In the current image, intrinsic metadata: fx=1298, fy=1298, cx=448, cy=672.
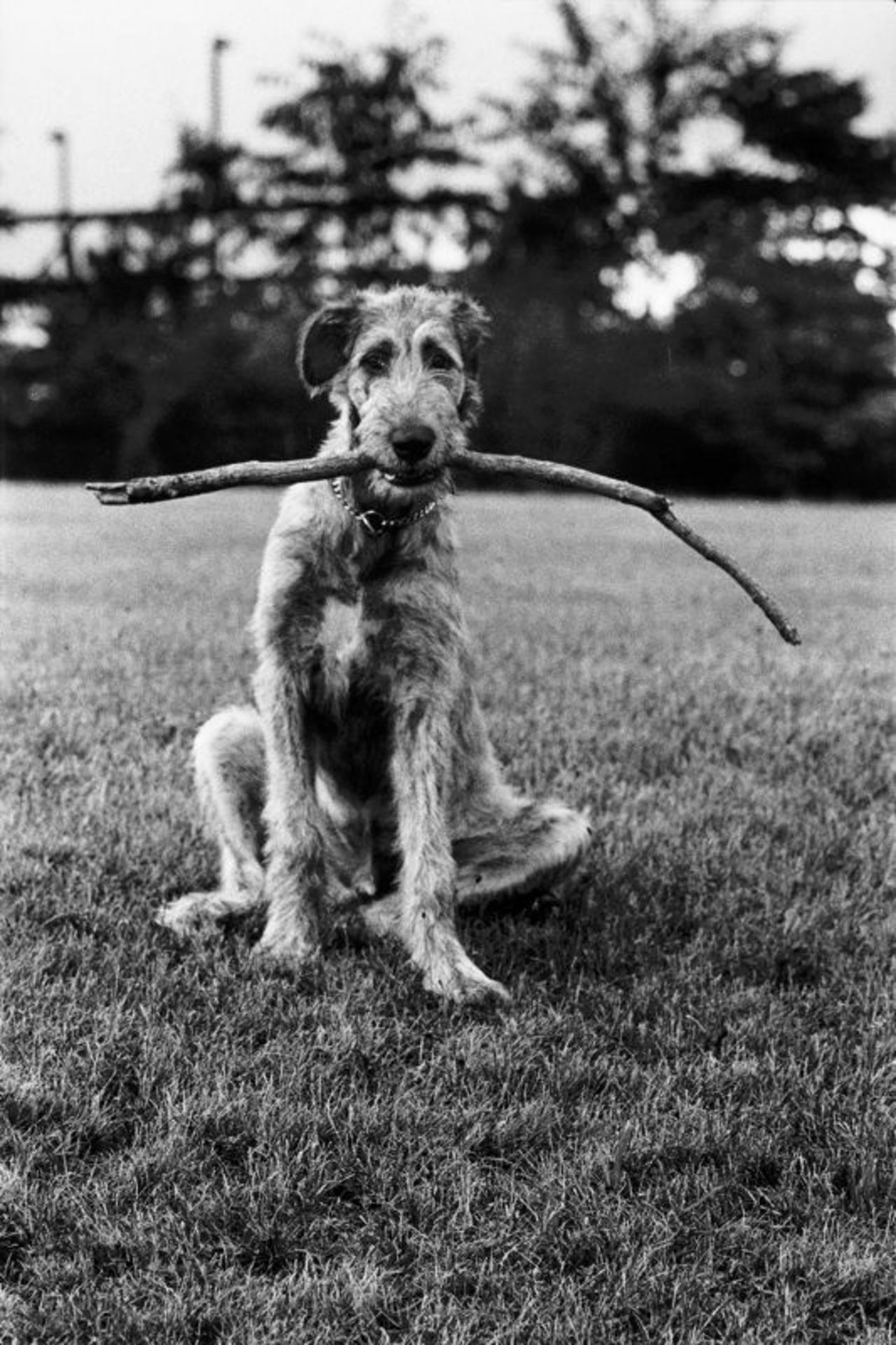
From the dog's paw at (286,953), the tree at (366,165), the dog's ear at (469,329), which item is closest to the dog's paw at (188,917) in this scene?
the dog's paw at (286,953)

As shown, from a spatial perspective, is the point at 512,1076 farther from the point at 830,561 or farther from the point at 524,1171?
the point at 830,561

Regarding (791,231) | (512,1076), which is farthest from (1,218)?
(791,231)

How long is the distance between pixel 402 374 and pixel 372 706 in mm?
1077

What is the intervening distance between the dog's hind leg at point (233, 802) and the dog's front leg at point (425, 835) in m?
0.51

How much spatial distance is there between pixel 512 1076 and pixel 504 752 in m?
2.92

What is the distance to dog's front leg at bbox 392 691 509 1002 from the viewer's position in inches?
151

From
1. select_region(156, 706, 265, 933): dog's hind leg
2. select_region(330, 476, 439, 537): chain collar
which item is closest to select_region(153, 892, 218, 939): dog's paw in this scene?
select_region(156, 706, 265, 933): dog's hind leg

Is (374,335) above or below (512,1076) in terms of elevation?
above

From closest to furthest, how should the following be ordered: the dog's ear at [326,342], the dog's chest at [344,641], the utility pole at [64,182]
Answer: the dog's chest at [344,641], the dog's ear at [326,342], the utility pole at [64,182]

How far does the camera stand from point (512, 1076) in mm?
3137

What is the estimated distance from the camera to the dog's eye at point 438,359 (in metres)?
4.29

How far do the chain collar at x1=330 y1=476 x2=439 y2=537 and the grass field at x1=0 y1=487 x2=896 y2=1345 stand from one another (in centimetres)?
132

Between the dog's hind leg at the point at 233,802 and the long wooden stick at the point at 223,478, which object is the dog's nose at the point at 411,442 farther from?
the dog's hind leg at the point at 233,802

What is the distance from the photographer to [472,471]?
4.01 m
